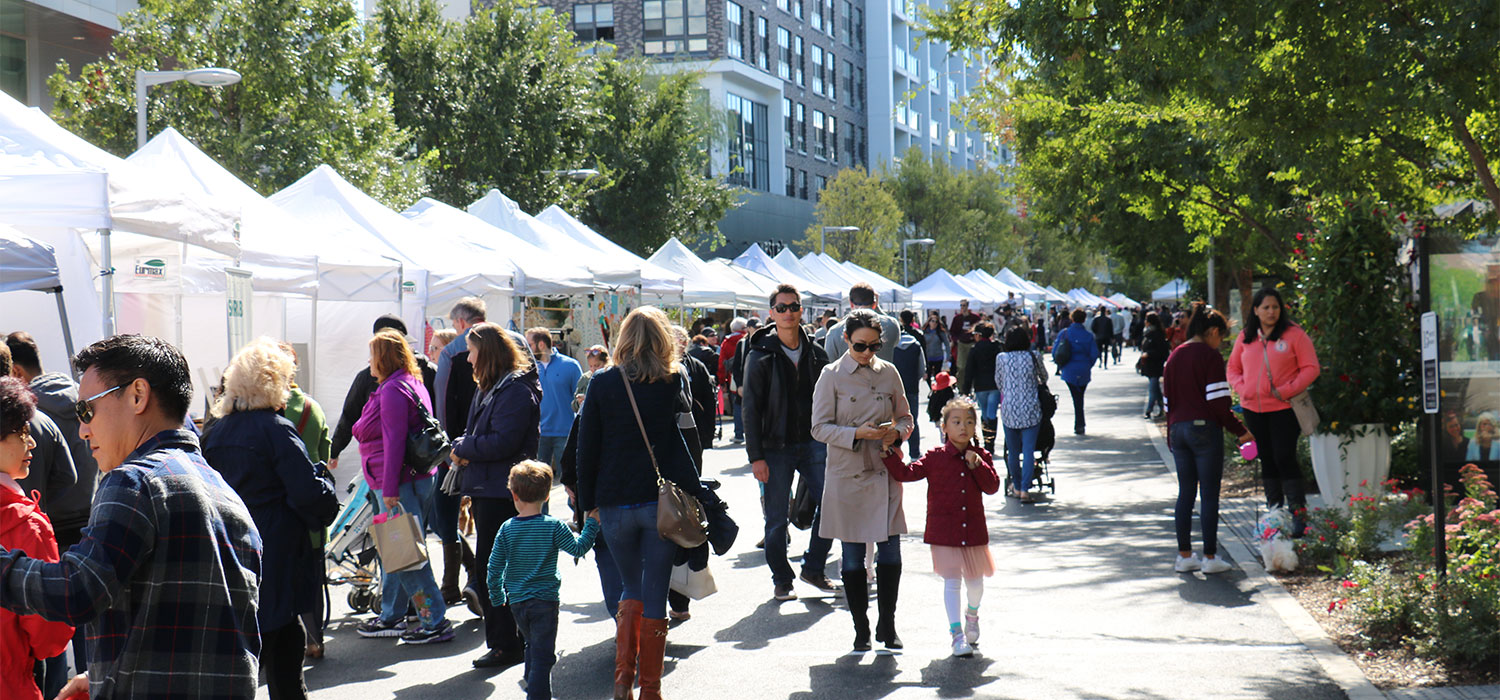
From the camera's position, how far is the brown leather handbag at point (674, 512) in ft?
19.1

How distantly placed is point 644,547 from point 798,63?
207 feet

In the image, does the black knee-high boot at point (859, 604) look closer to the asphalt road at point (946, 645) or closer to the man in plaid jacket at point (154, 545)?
the asphalt road at point (946, 645)

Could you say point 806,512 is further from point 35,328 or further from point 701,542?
point 35,328

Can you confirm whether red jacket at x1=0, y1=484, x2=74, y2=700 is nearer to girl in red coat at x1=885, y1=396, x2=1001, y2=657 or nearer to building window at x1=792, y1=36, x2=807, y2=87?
girl in red coat at x1=885, y1=396, x2=1001, y2=657

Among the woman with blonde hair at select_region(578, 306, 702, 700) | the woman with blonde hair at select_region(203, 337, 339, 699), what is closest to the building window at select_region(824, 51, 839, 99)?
the woman with blonde hair at select_region(578, 306, 702, 700)

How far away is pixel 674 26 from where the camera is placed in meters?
57.9

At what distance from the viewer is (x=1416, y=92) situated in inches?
281

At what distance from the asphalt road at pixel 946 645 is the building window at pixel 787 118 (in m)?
55.3

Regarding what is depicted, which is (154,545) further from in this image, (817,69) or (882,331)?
(817,69)

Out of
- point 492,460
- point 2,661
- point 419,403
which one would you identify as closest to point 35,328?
point 419,403

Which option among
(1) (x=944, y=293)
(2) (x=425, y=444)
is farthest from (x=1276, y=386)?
(1) (x=944, y=293)

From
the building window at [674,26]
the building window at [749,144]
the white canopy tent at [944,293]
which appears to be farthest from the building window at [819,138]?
the white canopy tent at [944,293]

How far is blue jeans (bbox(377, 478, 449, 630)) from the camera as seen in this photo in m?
7.51

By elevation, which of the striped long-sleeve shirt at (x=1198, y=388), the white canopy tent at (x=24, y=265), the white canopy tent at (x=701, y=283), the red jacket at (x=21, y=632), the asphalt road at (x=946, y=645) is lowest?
the asphalt road at (x=946, y=645)
